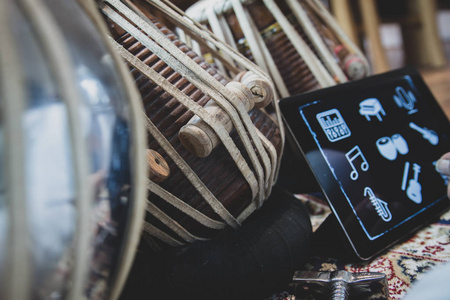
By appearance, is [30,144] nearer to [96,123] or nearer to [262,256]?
[96,123]

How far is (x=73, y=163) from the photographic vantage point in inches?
12.9

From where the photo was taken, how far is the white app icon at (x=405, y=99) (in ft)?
3.20

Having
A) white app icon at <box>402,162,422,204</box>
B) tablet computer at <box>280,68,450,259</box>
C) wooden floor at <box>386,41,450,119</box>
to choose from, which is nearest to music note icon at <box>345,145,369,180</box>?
tablet computer at <box>280,68,450,259</box>

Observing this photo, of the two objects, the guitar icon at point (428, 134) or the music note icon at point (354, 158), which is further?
the guitar icon at point (428, 134)

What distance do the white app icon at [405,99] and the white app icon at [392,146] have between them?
0.10 meters

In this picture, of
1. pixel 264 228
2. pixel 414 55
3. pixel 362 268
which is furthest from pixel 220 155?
pixel 414 55

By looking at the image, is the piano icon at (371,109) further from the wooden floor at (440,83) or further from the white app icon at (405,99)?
the wooden floor at (440,83)

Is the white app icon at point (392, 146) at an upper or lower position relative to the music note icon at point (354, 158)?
lower

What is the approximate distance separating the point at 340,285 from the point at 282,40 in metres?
0.70

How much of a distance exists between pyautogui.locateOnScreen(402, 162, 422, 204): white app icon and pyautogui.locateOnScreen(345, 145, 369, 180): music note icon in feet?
0.33

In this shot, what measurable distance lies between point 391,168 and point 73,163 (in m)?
0.71

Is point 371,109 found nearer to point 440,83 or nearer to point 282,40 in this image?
point 282,40

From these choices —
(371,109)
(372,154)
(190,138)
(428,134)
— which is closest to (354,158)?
(372,154)

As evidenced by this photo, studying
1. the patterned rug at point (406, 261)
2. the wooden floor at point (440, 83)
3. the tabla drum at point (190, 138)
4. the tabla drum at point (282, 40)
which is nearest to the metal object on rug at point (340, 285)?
the patterned rug at point (406, 261)
